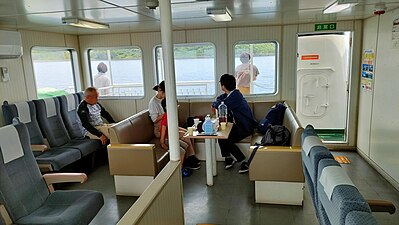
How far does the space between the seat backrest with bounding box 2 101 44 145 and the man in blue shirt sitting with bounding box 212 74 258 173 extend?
8.37 feet

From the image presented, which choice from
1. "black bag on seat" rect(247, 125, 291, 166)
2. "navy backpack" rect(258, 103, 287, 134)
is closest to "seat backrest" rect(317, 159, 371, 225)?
"black bag on seat" rect(247, 125, 291, 166)

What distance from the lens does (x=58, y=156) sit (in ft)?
12.6

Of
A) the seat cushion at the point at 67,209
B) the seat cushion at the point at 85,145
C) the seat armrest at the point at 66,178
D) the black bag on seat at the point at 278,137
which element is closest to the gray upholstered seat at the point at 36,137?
the seat cushion at the point at 85,145

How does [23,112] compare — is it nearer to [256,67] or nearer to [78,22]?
[78,22]

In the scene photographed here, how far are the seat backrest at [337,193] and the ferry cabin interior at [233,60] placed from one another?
1.63 meters

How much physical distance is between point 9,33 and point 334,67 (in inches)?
223

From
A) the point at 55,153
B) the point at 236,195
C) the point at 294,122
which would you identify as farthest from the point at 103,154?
the point at 294,122

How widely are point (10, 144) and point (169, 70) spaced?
165 cm

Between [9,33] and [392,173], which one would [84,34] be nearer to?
[9,33]

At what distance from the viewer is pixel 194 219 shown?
3084mm

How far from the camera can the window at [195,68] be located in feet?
18.0

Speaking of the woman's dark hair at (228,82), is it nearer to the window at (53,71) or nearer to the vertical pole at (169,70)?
the vertical pole at (169,70)

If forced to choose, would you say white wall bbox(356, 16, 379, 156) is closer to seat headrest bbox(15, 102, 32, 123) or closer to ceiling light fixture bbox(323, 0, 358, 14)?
ceiling light fixture bbox(323, 0, 358, 14)

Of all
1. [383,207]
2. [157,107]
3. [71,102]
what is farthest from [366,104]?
[71,102]
